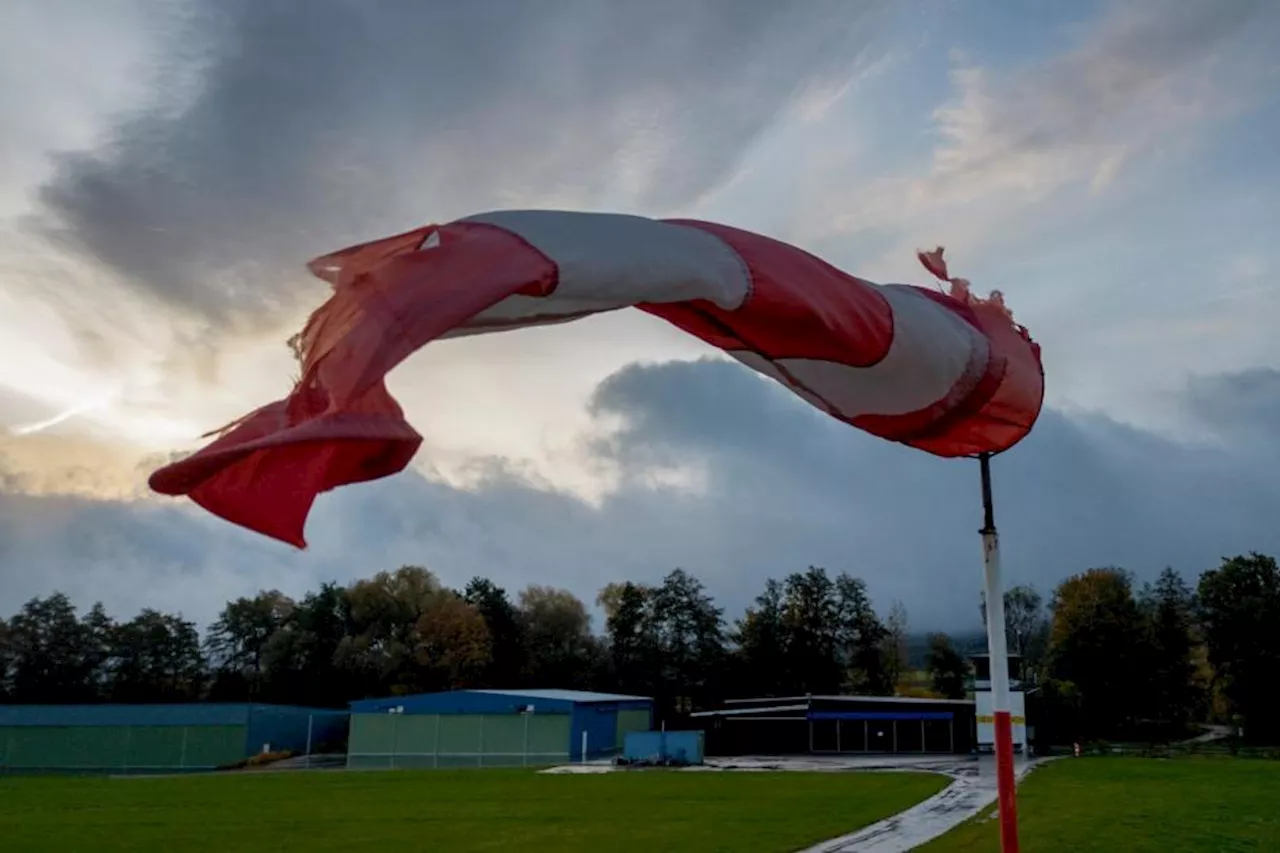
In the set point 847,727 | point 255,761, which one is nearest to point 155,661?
point 255,761

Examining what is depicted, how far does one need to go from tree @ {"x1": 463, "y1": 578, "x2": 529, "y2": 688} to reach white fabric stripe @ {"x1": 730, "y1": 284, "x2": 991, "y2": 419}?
63.8 metres

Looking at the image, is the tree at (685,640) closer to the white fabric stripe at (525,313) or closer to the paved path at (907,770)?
the paved path at (907,770)

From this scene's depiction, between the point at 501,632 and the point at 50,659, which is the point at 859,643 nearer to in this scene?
the point at 501,632

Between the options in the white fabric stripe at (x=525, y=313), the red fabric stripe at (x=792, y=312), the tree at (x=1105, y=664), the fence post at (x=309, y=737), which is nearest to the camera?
the white fabric stripe at (x=525, y=313)

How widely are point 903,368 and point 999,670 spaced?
216cm

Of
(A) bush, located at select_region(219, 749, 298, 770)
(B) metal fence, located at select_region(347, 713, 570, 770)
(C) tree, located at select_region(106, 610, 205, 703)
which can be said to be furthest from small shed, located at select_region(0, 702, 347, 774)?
(C) tree, located at select_region(106, 610, 205, 703)

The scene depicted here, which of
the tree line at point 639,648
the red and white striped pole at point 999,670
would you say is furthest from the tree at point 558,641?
the red and white striped pole at point 999,670

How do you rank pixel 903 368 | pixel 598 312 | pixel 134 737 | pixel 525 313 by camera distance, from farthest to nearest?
1. pixel 134 737
2. pixel 903 368
3. pixel 598 312
4. pixel 525 313

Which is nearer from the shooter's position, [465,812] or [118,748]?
[465,812]

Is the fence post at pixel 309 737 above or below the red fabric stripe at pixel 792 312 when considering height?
below

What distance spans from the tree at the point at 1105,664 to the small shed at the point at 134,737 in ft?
125

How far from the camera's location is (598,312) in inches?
243

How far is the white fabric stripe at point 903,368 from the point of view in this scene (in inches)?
298

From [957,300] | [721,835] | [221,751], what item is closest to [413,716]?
[221,751]
